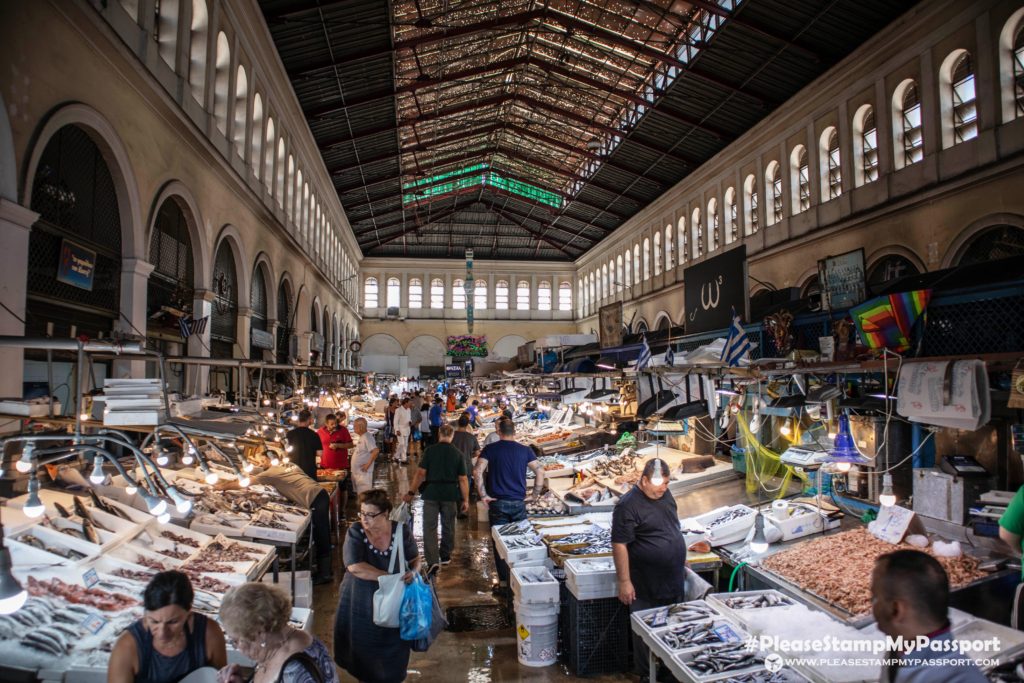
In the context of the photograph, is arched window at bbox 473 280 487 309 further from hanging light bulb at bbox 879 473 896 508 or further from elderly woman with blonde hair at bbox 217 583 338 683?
elderly woman with blonde hair at bbox 217 583 338 683

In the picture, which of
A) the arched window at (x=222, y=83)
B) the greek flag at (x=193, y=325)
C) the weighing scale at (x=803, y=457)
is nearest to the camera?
the weighing scale at (x=803, y=457)

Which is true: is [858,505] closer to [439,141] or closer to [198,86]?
[198,86]

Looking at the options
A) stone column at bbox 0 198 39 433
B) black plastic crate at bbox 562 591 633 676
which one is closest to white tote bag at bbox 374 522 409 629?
black plastic crate at bbox 562 591 633 676

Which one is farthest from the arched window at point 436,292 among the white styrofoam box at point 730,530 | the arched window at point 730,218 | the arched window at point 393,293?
Result: the white styrofoam box at point 730,530

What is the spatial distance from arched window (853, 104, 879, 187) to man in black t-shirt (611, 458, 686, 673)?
13.5m

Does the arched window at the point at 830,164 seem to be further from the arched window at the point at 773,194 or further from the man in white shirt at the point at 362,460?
the man in white shirt at the point at 362,460

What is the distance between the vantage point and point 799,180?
17.6 metres

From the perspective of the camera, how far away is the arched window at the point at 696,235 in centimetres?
2327

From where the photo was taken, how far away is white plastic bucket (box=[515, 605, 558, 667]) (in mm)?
4668

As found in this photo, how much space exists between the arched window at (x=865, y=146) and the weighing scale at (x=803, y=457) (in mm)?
11167

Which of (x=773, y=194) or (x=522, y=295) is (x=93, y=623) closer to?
(x=773, y=194)

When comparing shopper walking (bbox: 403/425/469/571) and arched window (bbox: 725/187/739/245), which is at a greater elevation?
arched window (bbox: 725/187/739/245)

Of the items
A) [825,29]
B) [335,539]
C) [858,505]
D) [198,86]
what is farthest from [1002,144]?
[198,86]

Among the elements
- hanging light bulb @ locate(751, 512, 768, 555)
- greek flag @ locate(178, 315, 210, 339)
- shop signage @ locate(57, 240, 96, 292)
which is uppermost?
shop signage @ locate(57, 240, 96, 292)
